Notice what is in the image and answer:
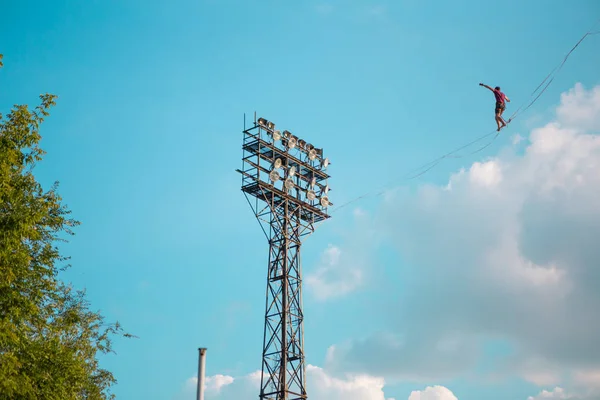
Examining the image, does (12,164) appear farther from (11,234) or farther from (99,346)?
(99,346)

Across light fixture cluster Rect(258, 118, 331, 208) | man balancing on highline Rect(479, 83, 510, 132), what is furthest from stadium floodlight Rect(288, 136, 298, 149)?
man balancing on highline Rect(479, 83, 510, 132)

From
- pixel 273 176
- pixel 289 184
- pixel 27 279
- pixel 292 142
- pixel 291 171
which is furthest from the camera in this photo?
pixel 292 142

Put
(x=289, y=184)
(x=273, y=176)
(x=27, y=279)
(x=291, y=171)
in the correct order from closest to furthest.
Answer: (x=27, y=279) → (x=273, y=176) → (x=289, y=184) → (x=291, y=171)

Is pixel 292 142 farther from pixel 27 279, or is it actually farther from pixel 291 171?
pixel 27 279

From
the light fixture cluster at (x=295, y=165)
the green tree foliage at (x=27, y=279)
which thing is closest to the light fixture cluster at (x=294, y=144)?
the light fixture cluster at (x=295, y=165)

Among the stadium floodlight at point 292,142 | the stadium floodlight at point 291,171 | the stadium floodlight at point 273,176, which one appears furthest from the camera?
the stadium floodlight at point 292,142

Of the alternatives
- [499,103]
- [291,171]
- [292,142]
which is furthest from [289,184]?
[499,103]

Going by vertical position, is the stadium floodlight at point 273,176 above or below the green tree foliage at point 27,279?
above

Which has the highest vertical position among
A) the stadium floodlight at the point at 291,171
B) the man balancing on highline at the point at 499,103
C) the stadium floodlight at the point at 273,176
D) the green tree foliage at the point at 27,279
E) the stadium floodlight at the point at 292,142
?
the stadium floodlight at the point at 292,142

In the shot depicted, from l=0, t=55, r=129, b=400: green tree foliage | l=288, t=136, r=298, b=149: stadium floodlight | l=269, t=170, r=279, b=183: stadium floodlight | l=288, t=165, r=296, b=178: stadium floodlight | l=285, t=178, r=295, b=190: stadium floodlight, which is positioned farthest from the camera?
l=288, t=136, r=298, b=149: stadium floodlight

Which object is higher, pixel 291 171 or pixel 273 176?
pixel 291 171

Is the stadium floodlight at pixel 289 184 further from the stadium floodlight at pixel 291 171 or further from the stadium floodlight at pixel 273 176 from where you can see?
the stadium floodlight at pixel 273 176

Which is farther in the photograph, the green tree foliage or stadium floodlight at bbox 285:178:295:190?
stadium floodlight at bbox 285:178:295:190

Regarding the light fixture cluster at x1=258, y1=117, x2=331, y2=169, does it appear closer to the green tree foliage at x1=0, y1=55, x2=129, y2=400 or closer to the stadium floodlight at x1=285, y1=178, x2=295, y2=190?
the stadium floodlight at x1=285, y1=178, x2=295, y2=190
